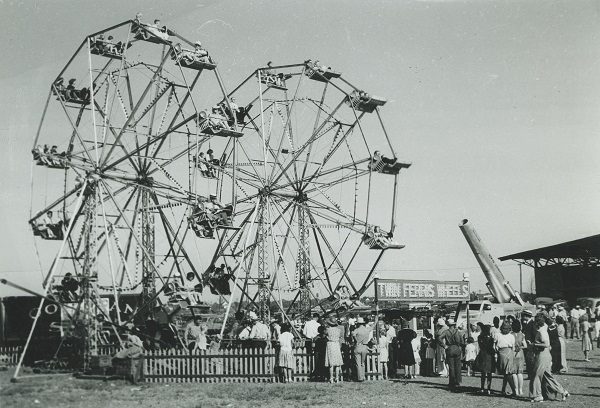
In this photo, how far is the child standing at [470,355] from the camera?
712 inches

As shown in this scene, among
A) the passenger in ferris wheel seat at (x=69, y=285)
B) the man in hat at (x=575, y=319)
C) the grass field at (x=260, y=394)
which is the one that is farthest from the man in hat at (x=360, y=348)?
the man in hat at (x=575, y=319)

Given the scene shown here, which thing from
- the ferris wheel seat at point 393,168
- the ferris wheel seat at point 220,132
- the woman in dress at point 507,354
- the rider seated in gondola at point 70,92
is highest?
the rider seated in gondola at point 70,92

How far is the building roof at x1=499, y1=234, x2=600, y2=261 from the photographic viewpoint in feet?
142

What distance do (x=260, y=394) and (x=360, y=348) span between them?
3.45 metres

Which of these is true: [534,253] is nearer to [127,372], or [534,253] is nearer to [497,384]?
[497,384]

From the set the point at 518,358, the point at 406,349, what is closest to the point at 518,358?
the point at 518,358

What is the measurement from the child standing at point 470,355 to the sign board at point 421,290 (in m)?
1.81

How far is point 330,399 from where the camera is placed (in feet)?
43.4

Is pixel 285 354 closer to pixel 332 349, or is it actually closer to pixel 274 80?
pixel 332 349

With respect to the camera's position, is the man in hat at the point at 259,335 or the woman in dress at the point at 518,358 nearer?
the woman in dress at the point at 518,358

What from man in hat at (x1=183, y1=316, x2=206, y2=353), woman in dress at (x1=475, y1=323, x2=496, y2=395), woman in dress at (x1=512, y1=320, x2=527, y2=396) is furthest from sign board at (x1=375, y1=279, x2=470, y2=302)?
man in hat at (x1=183, y1=316, x2=206, y2=353)

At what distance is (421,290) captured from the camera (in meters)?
19.5

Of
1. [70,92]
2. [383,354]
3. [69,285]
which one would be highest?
[70,92]

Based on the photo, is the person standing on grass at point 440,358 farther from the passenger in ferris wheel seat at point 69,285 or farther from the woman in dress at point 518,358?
the passenger in ferris wheel seat at point 69,285
